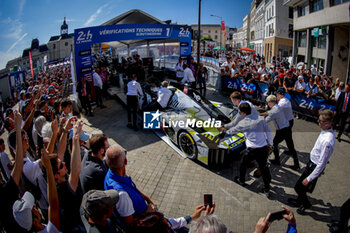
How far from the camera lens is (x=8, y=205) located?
200cm

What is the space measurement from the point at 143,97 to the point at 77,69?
399cm

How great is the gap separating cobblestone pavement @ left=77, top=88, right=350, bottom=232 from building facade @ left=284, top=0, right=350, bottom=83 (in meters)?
14.4

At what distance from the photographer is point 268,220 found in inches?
68.7

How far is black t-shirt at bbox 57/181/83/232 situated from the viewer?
2.26m

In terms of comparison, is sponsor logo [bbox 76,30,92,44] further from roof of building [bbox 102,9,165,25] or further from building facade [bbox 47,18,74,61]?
building facade [bbox 47,18,74,61]

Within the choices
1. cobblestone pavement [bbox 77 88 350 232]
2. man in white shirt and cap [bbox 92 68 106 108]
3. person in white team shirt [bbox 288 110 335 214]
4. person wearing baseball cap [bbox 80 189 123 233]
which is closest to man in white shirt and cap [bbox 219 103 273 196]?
cobblestone pavement [bbox 77 88 350 232]

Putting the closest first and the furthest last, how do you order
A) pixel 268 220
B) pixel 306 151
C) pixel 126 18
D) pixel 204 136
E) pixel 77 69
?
pixel 268 220
pixel 204 136
pixel 306 151
pixel 77 69
pixel 126 18

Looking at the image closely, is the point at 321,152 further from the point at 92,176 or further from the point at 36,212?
the point at 36,212

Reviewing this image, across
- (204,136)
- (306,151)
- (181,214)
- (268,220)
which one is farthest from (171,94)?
(268,220)

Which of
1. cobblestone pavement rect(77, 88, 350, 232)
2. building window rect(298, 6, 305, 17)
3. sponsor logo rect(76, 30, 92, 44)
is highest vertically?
building window rect(298, 6, 305, 17)

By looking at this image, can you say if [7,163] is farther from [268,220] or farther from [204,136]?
[204,136]

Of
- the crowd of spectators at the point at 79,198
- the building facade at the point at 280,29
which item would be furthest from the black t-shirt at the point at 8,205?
the building facade at the point at 280,29

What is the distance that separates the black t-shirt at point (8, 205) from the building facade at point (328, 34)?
64.1 feet

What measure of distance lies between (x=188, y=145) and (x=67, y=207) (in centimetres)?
355
